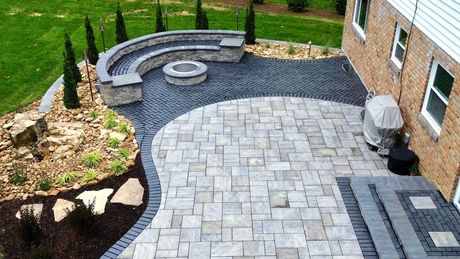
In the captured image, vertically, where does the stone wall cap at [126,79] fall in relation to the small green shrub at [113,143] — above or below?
above

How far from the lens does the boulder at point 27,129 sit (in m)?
11.1

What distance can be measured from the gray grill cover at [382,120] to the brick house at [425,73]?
31 centimetres

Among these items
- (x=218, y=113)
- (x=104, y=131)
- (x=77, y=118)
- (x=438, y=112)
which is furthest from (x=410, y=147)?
(x=77, y=118)

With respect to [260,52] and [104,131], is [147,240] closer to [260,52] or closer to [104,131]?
[104,131]

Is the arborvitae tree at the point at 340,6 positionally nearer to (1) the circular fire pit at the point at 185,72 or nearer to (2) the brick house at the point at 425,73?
(2) the brick house at the point at 425,73

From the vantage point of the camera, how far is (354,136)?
39.7 feet

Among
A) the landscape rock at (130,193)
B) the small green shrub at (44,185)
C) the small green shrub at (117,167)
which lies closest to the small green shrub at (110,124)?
the small green shrub at (117,167)

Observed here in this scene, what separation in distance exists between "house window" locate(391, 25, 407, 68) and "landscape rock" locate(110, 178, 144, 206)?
287 inches

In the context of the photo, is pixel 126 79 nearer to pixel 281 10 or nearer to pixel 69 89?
pixel 69 89

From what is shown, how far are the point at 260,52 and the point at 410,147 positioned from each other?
8399 mm

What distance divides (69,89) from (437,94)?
9.72 metres

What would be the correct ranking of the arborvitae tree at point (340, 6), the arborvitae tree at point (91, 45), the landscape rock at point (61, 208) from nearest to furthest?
the landscape rock at point (61, 208) → the arborvitae tree at point (91, 45) → the arborvitae tree at point (340, 6)

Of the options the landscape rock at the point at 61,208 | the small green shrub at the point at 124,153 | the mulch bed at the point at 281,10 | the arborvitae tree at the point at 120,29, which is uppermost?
the arborvitae tree at the point at 120,29

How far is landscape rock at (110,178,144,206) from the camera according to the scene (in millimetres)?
9727
